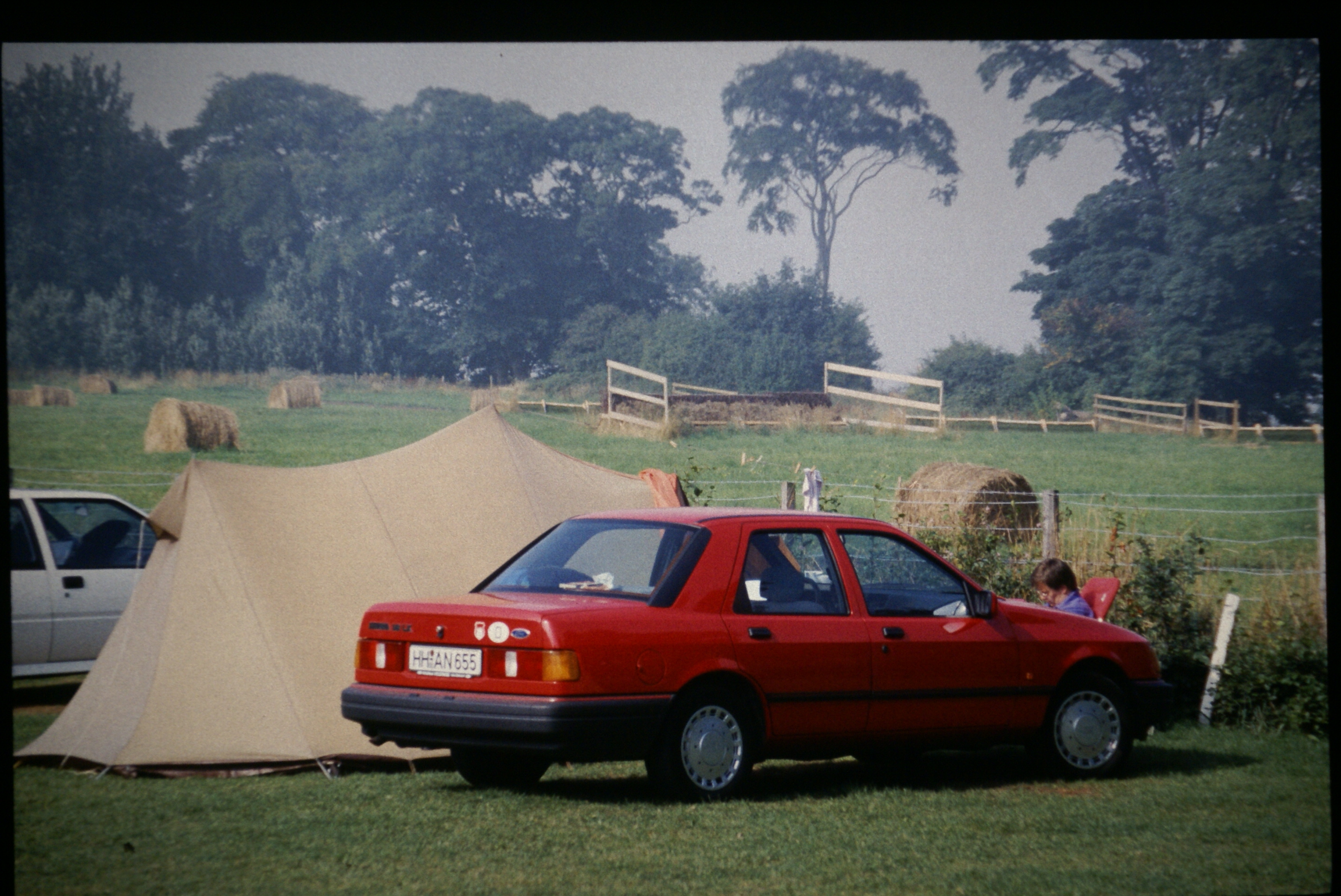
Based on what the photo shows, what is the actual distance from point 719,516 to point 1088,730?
8.47ft

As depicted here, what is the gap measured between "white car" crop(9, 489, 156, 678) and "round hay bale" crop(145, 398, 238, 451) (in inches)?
629

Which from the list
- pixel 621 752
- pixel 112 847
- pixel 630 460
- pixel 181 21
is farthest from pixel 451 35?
pixel 630 460

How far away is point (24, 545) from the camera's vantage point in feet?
37.2

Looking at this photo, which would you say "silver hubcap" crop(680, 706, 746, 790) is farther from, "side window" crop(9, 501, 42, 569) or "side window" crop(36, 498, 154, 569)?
"side window" crop(9, 501, 42, 569)

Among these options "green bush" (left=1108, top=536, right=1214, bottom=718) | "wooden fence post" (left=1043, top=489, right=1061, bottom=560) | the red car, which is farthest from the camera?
"wooden fence post" (left=1043, top=489, right=1061, bottom=560)

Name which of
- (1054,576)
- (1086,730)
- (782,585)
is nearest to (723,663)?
(782,585)

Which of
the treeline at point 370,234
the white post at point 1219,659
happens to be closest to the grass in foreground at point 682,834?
the white post at point 1219,659

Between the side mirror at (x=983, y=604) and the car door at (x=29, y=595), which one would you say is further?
the car door at (x=29, y=595)

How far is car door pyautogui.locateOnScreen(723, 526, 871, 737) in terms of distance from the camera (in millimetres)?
7160

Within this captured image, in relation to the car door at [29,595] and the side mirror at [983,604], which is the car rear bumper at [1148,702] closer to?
the side mirror at [983,604]

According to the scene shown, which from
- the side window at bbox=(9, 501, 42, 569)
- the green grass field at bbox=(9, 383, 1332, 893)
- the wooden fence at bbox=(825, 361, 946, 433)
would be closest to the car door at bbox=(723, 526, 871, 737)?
the green grass field at bbox=(9, 383, 1332, 893)

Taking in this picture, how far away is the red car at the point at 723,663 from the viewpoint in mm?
6645

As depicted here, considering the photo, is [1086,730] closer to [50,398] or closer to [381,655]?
[381,655]

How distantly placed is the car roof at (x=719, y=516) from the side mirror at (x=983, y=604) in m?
0.63
